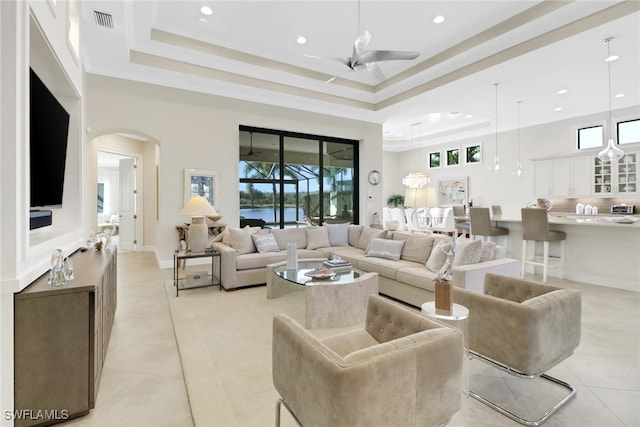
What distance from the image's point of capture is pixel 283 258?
4.68m

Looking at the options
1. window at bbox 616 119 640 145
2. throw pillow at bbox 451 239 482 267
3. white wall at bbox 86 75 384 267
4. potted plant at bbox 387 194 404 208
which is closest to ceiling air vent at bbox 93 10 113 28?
white wall at bbox 86 75 384 267

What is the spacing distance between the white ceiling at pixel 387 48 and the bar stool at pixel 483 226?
7.66 ft

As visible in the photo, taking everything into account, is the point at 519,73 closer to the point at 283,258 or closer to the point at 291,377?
the point at 283,258

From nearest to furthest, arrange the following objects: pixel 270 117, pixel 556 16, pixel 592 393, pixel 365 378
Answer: pixel 365 378
pixel 592 393
pixel 556 16
pixel 270 117

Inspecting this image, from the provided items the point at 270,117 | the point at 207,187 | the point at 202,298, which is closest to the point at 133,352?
the point at 202,298

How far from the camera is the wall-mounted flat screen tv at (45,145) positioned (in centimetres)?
209

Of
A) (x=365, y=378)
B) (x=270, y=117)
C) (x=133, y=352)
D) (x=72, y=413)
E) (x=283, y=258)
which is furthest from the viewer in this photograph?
(x=270, y=117)

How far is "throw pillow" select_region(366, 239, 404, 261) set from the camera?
4309 millimetres

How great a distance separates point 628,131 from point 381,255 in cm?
712

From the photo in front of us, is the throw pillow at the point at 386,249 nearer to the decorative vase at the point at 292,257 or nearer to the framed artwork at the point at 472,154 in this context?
the decorative vase at the point at 292,257

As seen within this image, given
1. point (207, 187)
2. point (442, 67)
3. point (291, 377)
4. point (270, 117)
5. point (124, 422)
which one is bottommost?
point (124, 422)

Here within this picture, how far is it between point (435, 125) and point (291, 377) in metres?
9.83

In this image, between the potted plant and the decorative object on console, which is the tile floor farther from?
the potted plant

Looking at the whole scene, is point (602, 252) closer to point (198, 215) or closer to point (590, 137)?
point (590, 137)
